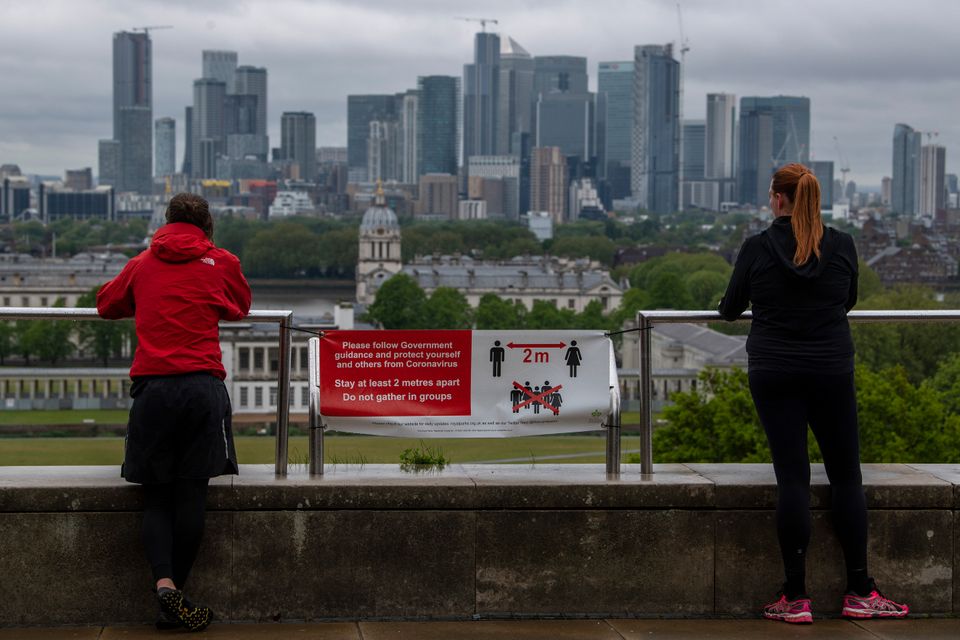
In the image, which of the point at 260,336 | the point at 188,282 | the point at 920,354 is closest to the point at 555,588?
the point at 188,282

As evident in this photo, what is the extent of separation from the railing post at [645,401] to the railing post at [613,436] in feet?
0.42

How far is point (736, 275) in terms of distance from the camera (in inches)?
309

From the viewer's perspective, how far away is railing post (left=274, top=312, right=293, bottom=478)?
8266 mm

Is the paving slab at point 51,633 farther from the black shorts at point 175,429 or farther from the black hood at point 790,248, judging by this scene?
the black hood at point 790,248

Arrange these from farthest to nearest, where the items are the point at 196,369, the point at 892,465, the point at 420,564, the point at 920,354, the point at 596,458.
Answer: the point at 920,354
the point at 596,458
the point at 892,465
the point at 420,564
the point at 196,369

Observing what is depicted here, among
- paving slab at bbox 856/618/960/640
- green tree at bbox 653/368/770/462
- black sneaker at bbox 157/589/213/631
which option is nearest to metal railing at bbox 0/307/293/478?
black sneaker at bbox 157/589/213/631

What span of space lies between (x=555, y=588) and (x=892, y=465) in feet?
6.73

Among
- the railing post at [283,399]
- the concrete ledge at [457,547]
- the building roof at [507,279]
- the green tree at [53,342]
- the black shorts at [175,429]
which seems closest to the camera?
the black shorts at [175,429]

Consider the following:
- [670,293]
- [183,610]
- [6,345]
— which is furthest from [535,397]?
[670,293]

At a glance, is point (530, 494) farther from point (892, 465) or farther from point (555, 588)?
point (892, 465)

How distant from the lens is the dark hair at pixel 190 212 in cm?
770

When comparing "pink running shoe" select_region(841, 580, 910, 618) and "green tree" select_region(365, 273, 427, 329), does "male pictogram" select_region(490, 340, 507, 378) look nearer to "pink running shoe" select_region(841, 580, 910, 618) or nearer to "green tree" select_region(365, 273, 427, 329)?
"pink running shoe" select_region(841, 580, 910, 618)

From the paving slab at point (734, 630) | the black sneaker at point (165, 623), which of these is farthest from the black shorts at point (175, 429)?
the paving slab at point (734, 630)

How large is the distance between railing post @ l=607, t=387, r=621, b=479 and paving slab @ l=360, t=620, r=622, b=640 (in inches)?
31.6
